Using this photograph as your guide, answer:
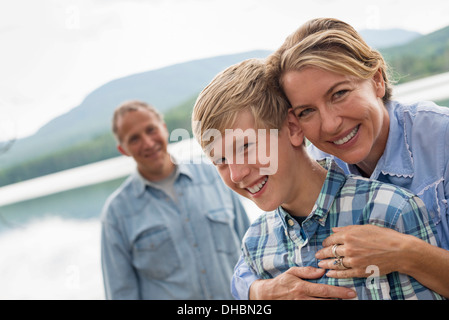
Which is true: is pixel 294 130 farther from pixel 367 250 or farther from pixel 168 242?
pixel 168 242

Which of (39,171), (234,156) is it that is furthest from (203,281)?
(39,171)

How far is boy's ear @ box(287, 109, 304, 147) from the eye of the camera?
0.89 meters

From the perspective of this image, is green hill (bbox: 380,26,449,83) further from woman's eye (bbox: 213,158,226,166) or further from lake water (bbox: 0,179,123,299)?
lake water (bbox: 0,179,123,299)

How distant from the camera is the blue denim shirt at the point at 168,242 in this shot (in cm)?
181

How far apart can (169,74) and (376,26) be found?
269cm

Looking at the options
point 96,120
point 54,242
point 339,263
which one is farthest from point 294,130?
point 54,242

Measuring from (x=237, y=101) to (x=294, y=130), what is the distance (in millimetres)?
125

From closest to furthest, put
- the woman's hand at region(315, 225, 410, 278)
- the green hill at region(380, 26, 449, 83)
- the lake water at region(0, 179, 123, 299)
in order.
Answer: the woman's hand at region(315, 225, 410, 278)
the green hill at region(380, 26, 449, 83)
the lake water at region(0, 179, 123, 299)

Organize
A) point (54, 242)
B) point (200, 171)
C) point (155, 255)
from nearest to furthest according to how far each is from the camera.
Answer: point (155, 255) < point (200, 171) < point (54, 242)

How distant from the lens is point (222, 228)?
1869 mm

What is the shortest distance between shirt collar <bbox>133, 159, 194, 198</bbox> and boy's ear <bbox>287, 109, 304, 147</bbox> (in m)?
1.02

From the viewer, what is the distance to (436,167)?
921mm

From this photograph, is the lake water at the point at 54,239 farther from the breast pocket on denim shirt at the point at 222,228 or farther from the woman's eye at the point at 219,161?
the woman's eye at the point at 219,161

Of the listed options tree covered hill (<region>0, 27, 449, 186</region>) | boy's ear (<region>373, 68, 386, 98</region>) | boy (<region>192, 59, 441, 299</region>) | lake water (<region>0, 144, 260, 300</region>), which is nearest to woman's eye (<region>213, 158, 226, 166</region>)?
boy (<region>192, 59, 441, 299</region>)
